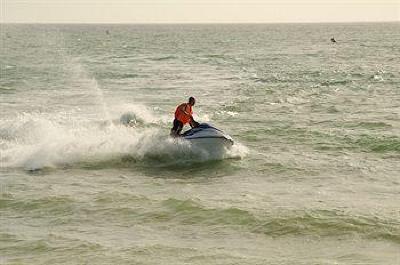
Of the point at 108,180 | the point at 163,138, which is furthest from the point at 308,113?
the point at 108,180

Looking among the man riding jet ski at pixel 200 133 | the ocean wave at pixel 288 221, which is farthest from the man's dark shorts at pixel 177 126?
the ocean wave at pixel 288 221

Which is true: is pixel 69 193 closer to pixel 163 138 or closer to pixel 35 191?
pixel 35 191

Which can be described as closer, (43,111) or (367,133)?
(367,133)

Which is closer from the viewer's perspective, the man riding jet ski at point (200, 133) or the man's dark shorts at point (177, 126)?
the man riding jet ski at point (200, 133)

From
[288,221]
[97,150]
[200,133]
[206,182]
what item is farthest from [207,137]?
[288,221]

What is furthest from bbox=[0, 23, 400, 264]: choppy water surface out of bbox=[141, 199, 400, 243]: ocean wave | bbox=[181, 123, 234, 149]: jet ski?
bbox=[181, 123, 234, 149]: jet ski

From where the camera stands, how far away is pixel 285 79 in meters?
38.4

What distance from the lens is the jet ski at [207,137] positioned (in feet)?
56.2

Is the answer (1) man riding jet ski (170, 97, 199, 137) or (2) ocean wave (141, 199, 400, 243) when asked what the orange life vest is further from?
(2) ocean wave (141, 199, 400, 243)

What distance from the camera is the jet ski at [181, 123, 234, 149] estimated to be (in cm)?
1714

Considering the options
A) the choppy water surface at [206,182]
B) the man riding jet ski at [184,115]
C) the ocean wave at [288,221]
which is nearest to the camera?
the choppy water surface at [206,182]

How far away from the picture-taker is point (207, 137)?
17156 mm

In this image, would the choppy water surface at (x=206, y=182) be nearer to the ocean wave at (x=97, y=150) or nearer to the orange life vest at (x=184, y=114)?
the ocean wave at (x=97, y=150)

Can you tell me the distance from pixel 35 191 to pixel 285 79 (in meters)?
25.7
